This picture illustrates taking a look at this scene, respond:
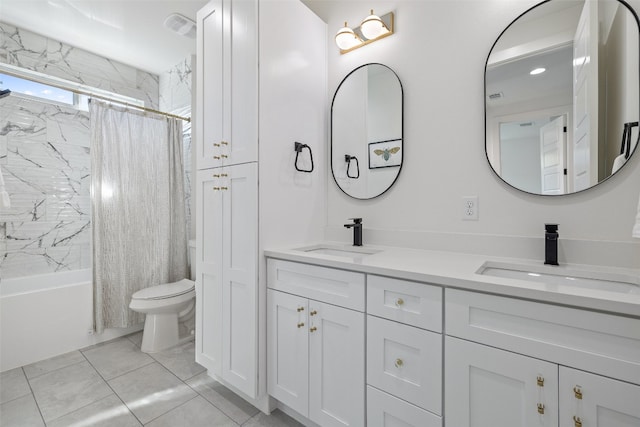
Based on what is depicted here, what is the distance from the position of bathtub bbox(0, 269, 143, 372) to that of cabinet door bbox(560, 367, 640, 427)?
306 cm

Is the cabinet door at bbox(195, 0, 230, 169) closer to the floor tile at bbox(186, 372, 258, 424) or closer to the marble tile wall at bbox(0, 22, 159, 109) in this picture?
the floor tile at bbox(186, 372, 258, 424)

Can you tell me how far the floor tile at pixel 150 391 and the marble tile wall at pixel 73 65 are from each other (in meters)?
2.83

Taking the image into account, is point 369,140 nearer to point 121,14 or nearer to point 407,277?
point 407,277

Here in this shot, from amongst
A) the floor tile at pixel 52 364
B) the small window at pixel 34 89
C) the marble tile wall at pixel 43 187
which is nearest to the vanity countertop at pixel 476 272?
the floor tile at pixel 52 364

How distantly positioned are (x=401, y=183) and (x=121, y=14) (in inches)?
104

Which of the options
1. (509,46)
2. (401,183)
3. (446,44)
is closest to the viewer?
(509,46)

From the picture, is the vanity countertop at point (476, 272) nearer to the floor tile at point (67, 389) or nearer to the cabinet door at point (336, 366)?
the cabinet door at point (336, 366)

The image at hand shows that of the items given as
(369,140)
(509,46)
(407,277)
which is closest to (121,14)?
(369,140)

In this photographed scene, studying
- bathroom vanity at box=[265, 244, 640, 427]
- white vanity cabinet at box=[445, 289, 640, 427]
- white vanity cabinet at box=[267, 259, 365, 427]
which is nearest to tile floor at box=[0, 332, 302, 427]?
white vanity cabinet at box=[267, 259, 365, 427]

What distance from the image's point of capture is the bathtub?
6.60ft

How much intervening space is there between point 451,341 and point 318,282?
60cm

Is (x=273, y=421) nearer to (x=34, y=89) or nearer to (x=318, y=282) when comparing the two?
(x=318, y=282)

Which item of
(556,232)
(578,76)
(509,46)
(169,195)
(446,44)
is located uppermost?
(446,44)

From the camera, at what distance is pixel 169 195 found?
2.82 meters
